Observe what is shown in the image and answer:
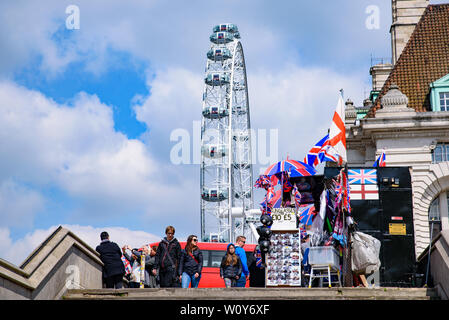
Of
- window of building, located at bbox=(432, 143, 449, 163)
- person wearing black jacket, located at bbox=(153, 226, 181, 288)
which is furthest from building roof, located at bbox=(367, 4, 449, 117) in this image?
person wearing black jacket, located at bbox=(153, 226, 181, 288)

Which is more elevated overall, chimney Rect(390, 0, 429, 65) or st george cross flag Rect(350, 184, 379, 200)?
chimney Rect(390, 0, 429, 65)

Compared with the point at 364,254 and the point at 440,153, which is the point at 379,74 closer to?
the point at 440,153

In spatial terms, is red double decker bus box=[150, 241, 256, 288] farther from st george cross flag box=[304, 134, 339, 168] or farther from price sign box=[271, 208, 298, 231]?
price sign box=[271, 208, 298, 231]

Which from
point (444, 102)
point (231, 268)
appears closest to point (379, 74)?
point (444, 102)

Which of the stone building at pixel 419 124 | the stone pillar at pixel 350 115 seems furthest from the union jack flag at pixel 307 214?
the stone pillar at pixel 350 115

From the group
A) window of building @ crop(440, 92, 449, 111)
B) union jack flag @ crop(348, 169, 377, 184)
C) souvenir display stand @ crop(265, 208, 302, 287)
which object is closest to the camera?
souvenir display stand @ crop(265, 208, 302, 287)

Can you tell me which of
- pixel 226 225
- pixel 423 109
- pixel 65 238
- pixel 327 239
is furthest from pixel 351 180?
pixel 226 225
